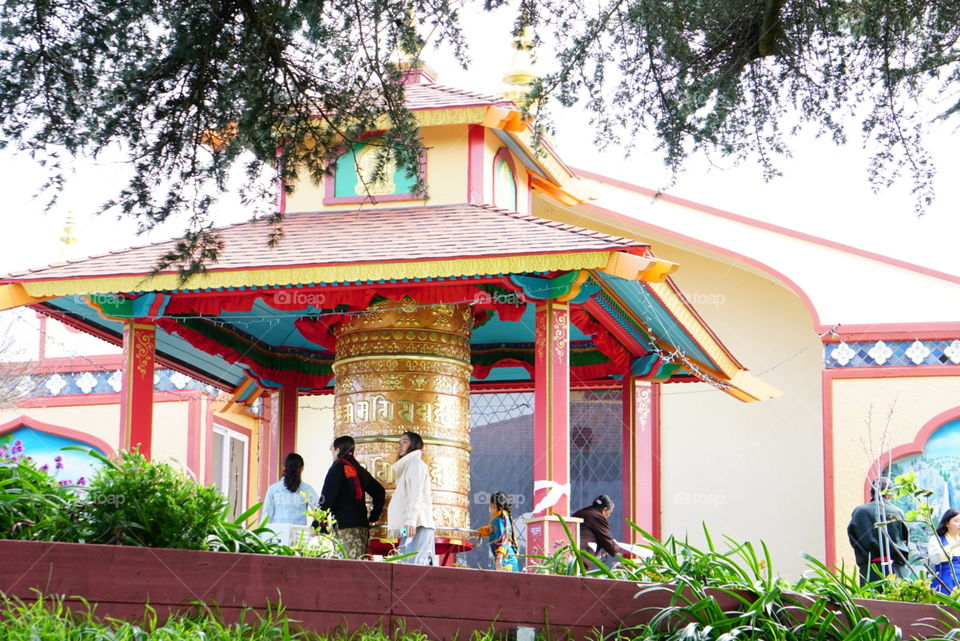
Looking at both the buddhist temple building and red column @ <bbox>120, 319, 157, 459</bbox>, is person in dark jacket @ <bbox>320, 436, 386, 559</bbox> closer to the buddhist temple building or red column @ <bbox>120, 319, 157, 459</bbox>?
the buddhist temple building

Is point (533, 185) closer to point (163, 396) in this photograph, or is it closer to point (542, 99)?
point (163, 396)

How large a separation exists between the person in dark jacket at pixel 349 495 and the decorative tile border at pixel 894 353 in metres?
8.43

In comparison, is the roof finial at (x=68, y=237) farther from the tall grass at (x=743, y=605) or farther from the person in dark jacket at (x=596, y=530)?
the tall grass at (x=743, y=605)

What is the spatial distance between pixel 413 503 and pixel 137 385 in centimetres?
347

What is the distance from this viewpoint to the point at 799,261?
19.0 m

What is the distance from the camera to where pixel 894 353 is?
58.9ft

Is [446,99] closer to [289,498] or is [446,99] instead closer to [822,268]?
[289,498]

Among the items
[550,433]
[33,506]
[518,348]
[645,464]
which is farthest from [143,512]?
[645,464]

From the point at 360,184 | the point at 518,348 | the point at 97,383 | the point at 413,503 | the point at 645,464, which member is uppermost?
the point at 360,184

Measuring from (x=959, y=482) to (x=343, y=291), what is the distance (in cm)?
943

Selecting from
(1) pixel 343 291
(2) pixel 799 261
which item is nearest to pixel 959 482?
(2) pixel 799 261

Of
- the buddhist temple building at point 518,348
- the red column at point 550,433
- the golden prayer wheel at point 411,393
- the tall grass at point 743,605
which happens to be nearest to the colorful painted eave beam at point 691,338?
the buddhist temple building at point 518,348

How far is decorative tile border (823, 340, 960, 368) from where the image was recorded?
58.5 feet

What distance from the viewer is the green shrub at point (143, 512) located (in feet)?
20.8
